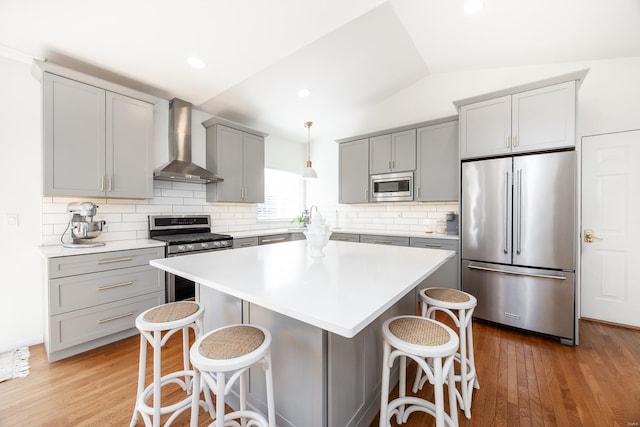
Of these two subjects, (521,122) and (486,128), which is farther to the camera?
(486,128)

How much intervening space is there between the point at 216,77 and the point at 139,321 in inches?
102

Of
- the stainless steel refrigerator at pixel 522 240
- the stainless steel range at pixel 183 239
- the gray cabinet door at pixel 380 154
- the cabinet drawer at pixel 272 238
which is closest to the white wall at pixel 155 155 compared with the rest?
the stainless steel range at pixel 183 239

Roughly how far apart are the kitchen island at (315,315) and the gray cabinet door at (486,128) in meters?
1.79

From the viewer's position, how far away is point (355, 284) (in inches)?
45.7

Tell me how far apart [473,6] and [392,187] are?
2220 millimetres

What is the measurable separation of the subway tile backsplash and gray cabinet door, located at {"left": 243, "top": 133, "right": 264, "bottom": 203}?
33 centimetres

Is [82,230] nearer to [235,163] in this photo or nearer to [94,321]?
[94,321]

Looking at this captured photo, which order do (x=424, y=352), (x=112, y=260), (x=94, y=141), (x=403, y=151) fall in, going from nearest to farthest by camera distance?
(x=424, y=352), (x=112, y=260), (x=94, y=141), (x=403, y=151)

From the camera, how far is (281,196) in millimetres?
5012

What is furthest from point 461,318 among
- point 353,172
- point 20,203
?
point 20,203

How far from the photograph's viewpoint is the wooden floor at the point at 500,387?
5.10 feet

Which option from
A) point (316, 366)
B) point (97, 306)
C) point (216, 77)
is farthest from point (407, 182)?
point (97, 306)

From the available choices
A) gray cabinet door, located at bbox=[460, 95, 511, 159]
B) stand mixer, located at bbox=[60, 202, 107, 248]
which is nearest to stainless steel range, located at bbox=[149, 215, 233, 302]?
stand mixer, located at bbox=[60, 202, 107, 248]

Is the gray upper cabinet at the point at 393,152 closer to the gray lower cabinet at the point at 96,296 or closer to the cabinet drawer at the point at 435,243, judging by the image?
the cabinet drawer at the point at 435,243
